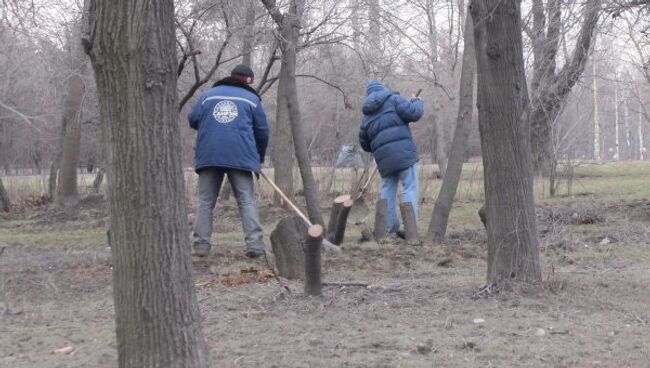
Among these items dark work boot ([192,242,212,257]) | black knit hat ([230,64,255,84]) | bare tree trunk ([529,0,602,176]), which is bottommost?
dark work boot ([192,242,212,257])

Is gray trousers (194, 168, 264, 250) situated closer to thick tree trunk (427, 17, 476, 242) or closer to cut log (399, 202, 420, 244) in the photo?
cut log (399, 202, 420, 244)

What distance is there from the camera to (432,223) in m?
9.55

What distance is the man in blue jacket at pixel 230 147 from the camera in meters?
7.96

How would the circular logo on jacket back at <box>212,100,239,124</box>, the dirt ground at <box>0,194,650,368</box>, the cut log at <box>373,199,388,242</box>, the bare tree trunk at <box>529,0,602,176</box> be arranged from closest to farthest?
the dirt ground at <box>0,194,650,368</box>
the bare tree trunk at <box>529,0,602,176</box>
the circular logo on jacket back at <box>212,100,239,124</box>
the cut log at <box>373,199,388,242</box>

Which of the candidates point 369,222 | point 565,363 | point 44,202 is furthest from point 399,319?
point 44,202

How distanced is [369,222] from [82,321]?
7234mm

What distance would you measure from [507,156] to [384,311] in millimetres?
1381

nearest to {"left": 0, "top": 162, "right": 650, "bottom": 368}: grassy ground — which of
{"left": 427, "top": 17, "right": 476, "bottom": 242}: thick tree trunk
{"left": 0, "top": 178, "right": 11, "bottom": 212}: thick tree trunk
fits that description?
{"left": 427, "top": 17, "right": 476, "bottom": 242}: thick tree trunk

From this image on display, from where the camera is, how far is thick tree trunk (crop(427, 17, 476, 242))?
9375mm

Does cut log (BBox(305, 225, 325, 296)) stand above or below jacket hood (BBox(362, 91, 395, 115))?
below

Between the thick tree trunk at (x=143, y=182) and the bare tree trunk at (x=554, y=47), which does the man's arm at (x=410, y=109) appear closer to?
the bare tree trunk at (x=554, y=47)

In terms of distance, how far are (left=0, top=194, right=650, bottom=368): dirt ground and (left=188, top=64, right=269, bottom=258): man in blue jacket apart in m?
0.33

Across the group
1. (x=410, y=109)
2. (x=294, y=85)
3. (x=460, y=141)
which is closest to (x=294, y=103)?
(x=294, y=85)

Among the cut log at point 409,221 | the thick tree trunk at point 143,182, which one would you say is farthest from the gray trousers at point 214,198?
the thick tree trunk at point 143,182
